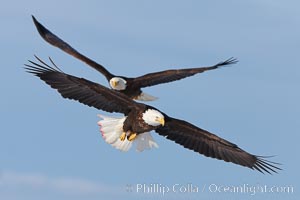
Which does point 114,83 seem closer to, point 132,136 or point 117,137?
point 117,137

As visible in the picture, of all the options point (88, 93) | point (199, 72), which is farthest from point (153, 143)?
point (199, 72)

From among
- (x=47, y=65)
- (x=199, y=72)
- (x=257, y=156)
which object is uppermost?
(x=199, y=72)

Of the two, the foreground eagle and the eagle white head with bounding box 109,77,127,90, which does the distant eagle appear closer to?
the eagle white head with bounding box 109,77,127,90

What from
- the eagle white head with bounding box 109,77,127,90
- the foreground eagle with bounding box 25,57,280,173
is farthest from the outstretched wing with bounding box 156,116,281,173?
the eagle white head with bounding box 109,77,127,90

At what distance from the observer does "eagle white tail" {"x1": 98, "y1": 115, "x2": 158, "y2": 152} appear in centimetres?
1368

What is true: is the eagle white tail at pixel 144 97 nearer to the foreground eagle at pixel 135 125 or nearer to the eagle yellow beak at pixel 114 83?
the eagle yellow beak at pixel 114 83

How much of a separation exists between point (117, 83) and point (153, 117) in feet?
9.56

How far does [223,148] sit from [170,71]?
9.19ft

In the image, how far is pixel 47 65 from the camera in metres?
12.9

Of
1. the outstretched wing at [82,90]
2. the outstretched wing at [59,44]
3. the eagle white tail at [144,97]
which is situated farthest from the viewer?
the eagle white tail at [144,97]

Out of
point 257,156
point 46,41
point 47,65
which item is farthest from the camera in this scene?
point 46,41

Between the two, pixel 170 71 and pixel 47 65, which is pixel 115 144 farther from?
pixel 170 71

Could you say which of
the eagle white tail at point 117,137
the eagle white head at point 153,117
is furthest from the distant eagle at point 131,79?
the eagle white head at point 153,117

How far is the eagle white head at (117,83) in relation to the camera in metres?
15.6
